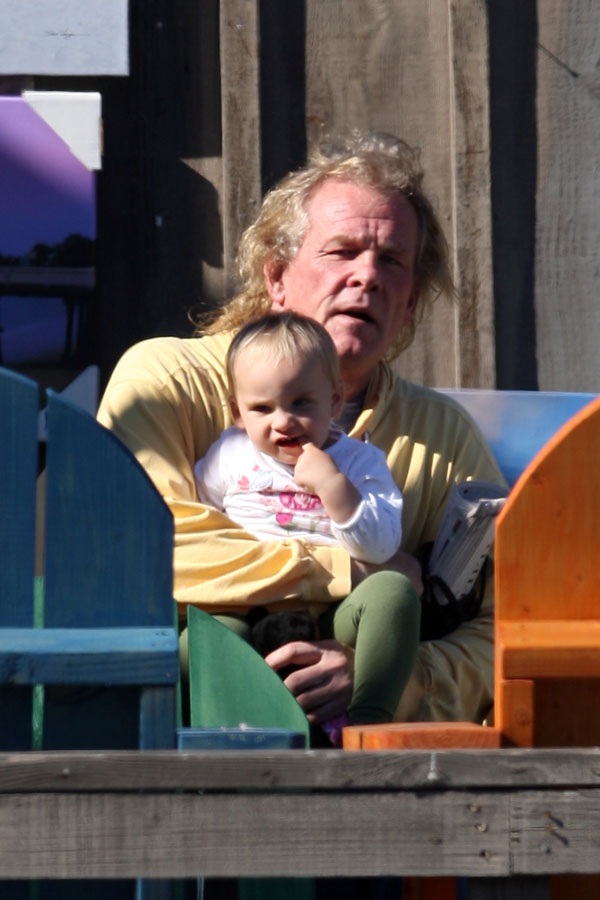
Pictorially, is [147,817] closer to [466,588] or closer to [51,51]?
[466,588]

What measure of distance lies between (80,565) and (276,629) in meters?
0.72

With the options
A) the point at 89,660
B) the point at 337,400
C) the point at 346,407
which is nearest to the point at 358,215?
the point at 346,407

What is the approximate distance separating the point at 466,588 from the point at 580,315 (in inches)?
45.8

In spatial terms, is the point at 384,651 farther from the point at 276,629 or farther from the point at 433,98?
the point at 433,98

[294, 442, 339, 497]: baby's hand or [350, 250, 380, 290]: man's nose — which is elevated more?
[350, 250, 380, 290]: man's nose

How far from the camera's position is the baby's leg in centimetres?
220

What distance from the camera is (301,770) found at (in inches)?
62.5

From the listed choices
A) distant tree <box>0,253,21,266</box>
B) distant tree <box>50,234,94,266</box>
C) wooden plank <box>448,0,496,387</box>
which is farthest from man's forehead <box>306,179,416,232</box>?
distant tree <box>0,253,21,266</box>

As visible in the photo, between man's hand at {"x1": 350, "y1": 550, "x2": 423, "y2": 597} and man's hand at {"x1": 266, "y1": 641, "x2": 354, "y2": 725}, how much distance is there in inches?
6.7

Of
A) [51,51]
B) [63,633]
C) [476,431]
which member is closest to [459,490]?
[476,431]

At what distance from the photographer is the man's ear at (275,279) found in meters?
3.06

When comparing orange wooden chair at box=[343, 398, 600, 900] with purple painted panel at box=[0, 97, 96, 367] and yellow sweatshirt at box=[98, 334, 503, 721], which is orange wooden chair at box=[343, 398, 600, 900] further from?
purple painted panel at box=[0, 97, 96, 367]

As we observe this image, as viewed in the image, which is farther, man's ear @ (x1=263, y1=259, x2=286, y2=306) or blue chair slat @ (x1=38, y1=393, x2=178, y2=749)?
man's ear @ (x1=263, y1=259, x2=286, y2=306)

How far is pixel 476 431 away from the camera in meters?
3.04
